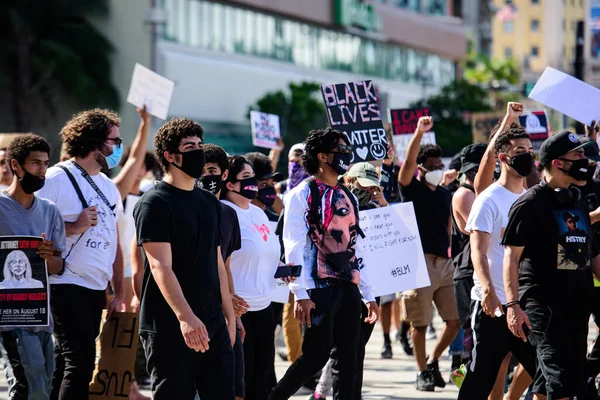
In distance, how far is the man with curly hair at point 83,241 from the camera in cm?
762

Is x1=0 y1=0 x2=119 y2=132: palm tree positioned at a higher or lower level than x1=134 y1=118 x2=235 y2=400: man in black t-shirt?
higher

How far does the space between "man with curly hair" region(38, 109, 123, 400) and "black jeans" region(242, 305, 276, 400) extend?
95 cm

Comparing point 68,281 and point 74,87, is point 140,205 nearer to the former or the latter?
point 68,281

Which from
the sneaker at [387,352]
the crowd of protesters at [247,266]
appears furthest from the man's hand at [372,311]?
the sneaker at [387,352]

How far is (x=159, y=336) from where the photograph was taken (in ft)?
21.1

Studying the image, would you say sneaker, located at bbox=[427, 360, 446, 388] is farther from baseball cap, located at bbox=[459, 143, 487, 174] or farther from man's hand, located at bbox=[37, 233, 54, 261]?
man's hand, located at bbox=[37, 233, 54, 261]

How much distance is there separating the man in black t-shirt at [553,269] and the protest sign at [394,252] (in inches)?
104

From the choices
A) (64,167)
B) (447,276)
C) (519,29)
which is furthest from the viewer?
(519,29)

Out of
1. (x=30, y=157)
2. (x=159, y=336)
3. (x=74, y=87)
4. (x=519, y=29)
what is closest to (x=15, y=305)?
(x=30, y=157)

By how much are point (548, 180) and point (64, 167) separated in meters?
2.90

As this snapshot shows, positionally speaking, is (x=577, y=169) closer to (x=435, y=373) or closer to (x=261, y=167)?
(x=261, y=167)

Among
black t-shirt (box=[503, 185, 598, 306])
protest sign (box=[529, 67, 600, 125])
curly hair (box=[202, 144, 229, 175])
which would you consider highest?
protest sign (box=[529, 67, 600, 125])

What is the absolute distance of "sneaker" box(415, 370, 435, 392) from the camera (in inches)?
425

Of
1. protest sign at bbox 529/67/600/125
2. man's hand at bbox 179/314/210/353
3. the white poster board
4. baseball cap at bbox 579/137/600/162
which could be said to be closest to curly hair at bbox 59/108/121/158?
man's hand at bbox 179/314/210/353
